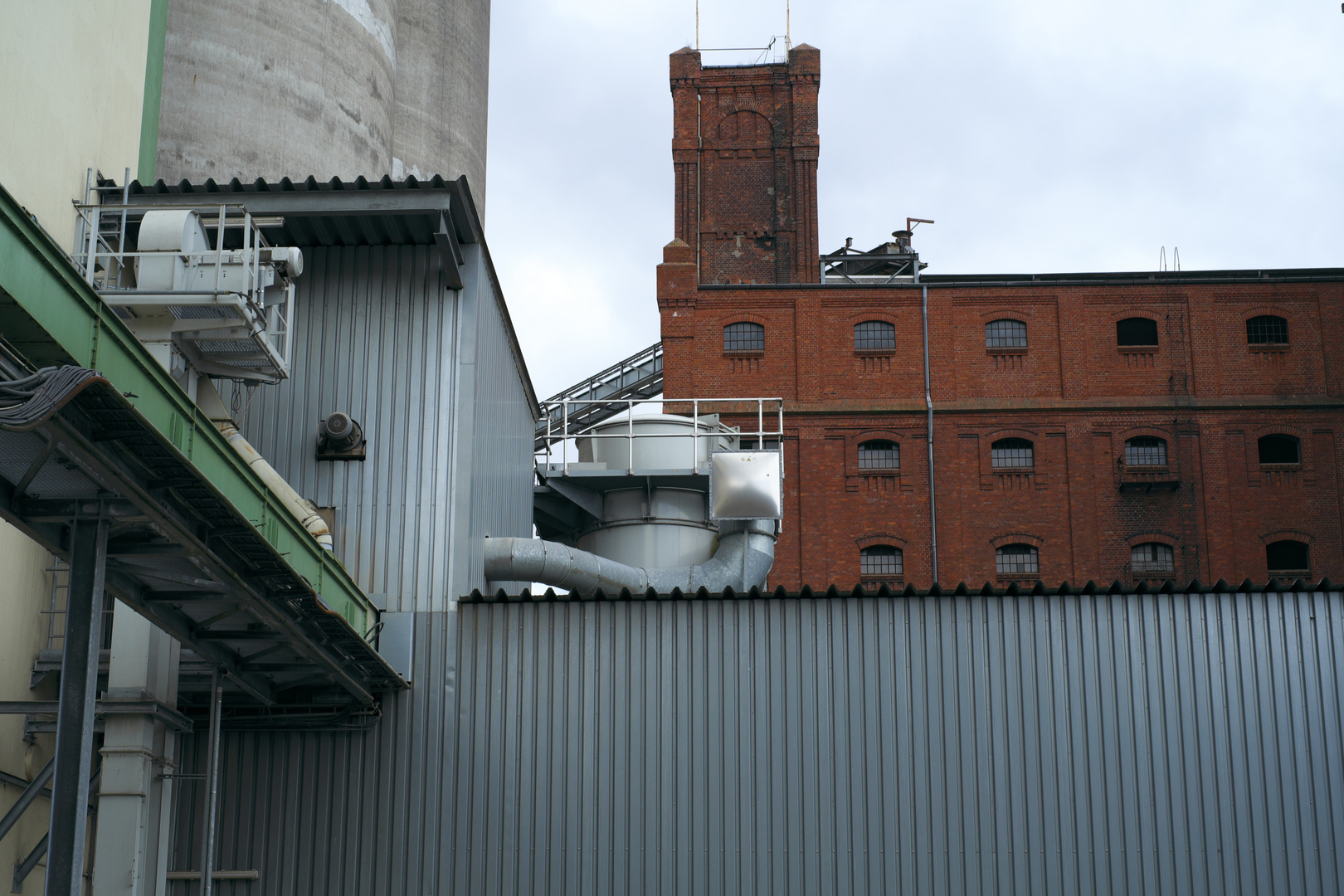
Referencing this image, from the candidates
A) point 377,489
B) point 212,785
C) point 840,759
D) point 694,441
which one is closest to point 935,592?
point 840,759

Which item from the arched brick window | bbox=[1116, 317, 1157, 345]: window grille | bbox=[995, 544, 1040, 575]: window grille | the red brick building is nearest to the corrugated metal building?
→ the red brick building

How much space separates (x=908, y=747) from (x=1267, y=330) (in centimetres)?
3320

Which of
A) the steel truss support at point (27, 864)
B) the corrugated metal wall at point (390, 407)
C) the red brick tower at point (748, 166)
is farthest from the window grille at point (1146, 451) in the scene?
the steel truss support at point (27, 864)

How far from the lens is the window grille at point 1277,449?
4322cm

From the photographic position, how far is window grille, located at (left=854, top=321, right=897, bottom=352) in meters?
43.2

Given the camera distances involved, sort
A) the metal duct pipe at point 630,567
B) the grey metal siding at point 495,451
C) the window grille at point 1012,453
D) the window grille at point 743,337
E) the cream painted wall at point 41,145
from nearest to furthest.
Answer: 1. the cream painted wall at point 41,145
2. the grey metal siding at point 495,451
3. the metal duct pipe at point 630,567
4. the window grille at point 1012,453
5. the window grille at point 743,337

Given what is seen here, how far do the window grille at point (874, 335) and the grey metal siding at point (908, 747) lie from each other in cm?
2848

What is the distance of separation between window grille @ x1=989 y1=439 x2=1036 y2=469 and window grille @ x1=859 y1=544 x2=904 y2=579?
160 inches

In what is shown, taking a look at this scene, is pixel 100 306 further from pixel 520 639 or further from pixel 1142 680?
pixel 1142 680

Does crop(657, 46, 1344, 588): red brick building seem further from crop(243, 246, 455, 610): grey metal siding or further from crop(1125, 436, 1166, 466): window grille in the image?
crop(243, 246, 455, 610): grey metal siding

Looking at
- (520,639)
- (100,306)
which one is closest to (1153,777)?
(520,639)

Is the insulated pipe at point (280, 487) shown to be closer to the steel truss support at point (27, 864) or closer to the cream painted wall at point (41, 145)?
the cream painted wall at point (41, 145)

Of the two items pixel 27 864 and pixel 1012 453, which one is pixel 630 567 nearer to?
pixel 27 864

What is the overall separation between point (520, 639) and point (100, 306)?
7.08 m
